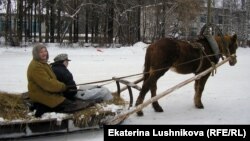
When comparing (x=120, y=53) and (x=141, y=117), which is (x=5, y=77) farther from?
(x=120, y=53)

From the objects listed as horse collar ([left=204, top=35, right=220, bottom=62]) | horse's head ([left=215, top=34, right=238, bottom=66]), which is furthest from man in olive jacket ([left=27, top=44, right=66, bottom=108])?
horse's head ([left=215, top=34, right=238, bottom=66])

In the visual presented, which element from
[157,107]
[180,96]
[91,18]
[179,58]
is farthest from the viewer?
[91,18]

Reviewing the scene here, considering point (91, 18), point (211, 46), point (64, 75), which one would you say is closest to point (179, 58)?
point (211, 46)

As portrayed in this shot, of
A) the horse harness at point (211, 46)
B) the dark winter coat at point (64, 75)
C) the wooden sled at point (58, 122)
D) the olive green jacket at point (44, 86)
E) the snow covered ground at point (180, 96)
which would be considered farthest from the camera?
the horse harness at point (211, 46)

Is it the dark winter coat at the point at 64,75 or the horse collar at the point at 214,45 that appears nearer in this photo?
the dark winter coat at the point at 64,75

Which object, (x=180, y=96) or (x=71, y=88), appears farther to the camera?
(x=180, y=96)

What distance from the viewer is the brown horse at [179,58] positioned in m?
8.90

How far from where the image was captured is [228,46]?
1034cm

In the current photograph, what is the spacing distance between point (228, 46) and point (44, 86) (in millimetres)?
5206

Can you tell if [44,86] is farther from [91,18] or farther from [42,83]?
[91,18]

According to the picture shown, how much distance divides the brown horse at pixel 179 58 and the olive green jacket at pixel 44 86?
2228 mm

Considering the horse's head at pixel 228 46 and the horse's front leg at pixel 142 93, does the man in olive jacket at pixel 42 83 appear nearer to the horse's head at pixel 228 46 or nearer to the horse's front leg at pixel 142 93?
the horse's front leg at pixel 142 93

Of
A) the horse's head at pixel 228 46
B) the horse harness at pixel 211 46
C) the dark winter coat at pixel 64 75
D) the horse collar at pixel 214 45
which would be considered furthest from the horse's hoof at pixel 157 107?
the dark winter coat at pixel 64 75

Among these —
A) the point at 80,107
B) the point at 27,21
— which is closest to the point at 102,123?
the point at 80,107
